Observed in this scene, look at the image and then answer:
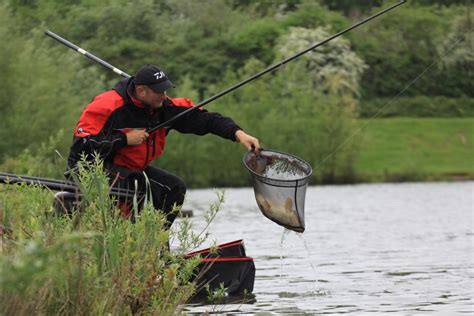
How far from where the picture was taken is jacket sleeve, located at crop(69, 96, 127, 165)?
11.0 metres

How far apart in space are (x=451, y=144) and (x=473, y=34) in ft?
18.0

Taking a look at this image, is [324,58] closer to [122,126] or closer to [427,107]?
[427,107]

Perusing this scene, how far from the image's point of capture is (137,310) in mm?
8023

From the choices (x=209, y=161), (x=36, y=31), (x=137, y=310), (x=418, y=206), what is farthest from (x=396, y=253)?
(x=209, y=161)

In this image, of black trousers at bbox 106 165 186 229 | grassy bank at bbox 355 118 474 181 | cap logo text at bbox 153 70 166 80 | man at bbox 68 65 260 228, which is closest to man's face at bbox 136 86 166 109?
man at bbox 68 65 260 228

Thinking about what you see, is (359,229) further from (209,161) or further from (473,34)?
(473,34)

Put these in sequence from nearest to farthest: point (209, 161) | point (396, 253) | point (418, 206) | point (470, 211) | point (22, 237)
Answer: point (22, 237) → point (396, 253) → point (470, 211) → point (418, 206) → point (209, 161)

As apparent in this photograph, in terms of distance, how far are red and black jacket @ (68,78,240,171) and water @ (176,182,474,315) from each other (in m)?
1.42

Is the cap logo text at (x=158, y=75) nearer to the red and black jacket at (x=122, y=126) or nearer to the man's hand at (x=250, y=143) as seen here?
the red and black jacket at (x=122, y=126)

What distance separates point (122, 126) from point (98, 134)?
8.5 inches

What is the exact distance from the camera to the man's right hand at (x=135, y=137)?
36.2 ft

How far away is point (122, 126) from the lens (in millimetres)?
11203

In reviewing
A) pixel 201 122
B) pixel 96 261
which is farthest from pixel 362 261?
pixel 96 261

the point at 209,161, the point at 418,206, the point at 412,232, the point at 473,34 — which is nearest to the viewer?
the point at 412,232
